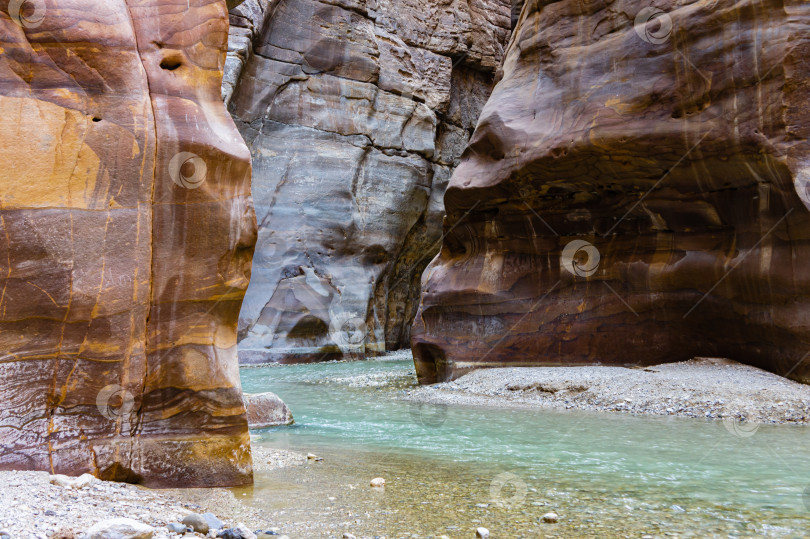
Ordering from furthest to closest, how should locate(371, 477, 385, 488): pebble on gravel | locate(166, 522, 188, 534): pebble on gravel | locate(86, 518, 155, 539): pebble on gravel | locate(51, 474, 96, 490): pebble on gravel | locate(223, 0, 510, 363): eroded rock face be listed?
locate(223, 0, 510, 363): eroded rock face → locate(371, 477, 385, 488): pebble on gravel → locate(51, 474, 96, 490): pebble on gravel → locate(166, 522, 188, 534): pebble on gravel → locate(86, 518, 155, 539): pebble on gravel

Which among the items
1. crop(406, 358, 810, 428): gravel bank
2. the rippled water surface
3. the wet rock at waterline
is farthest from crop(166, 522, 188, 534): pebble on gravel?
crop(406, 358, 810, 428): gravel bank

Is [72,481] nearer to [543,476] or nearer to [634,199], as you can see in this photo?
[543,476]

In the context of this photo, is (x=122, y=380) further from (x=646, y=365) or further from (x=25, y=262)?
(x=646, y=365)

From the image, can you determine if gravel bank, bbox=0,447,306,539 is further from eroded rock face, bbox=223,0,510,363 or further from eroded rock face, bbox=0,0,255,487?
eroded rock face, bbox=223,0,510,363

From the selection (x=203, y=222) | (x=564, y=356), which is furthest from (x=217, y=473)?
(x=564, y=356)

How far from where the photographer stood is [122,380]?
3779mm

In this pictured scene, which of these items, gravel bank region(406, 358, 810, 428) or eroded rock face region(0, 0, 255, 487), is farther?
gravel bank region(406, 358, 810, 428)

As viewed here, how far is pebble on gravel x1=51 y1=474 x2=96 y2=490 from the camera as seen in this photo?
318 centimetres

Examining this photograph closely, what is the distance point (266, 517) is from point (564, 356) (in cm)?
765

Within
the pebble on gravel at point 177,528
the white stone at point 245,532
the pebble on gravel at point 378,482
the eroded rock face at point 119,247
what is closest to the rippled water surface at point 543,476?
the pebble on gravel at point 378,482

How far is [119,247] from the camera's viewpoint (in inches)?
151

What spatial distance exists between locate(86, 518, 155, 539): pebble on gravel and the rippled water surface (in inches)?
32.4

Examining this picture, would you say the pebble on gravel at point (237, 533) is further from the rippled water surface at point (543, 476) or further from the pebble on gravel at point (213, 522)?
the rippled water surface at point (543, 476)

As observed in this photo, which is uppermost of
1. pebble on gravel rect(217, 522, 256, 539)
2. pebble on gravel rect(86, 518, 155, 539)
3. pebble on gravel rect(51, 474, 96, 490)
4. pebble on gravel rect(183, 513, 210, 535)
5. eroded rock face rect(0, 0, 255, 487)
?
eroded rock face rect(0, 0, 255, 487)
